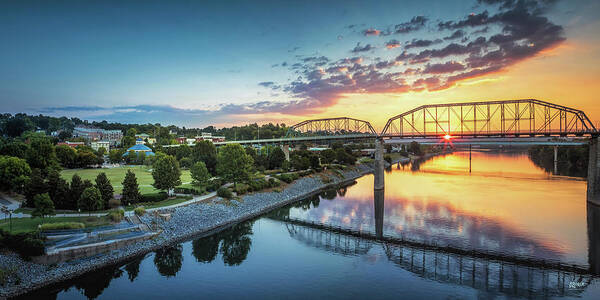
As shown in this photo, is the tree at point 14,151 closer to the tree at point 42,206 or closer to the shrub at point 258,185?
the tree at point 42,206

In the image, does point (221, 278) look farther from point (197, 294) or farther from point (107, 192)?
point (107, 192)

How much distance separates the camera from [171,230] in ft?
92.4

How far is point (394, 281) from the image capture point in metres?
20.2

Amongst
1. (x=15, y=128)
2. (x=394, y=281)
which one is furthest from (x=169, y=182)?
(x=15, y=128)

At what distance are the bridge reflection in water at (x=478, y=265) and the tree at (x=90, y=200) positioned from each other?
1789 cm

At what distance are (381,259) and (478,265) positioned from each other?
658 centimetres

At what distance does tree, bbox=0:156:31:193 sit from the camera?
108 ft

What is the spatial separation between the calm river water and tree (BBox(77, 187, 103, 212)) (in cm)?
800

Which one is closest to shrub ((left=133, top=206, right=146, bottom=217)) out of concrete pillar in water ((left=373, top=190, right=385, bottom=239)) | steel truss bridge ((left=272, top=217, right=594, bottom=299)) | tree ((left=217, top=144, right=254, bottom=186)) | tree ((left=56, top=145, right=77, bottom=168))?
steel truss bridge ((left=272, top=217, right=594, bottom=299))

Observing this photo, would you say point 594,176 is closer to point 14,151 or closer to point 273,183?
point 273,183

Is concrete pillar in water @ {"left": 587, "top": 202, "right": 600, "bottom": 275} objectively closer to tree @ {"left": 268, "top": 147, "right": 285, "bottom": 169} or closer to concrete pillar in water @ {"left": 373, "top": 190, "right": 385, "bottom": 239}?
concrete pillar in water @ {"left": 373, "top": 190, "right": 385, "bottom": 239}

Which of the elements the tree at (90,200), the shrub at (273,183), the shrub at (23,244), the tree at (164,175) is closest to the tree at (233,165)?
the shrub at (273,183)

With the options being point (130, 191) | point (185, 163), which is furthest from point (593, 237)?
point (185, 163)

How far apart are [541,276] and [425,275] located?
7258 millimetres
